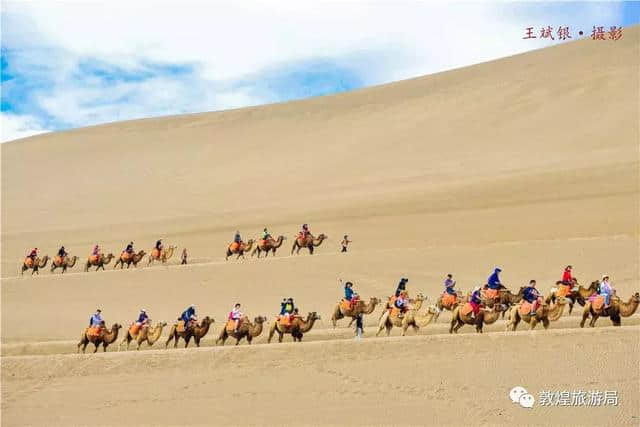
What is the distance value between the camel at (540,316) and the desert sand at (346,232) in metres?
0.78

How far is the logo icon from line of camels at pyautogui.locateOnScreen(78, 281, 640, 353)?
13.1ft

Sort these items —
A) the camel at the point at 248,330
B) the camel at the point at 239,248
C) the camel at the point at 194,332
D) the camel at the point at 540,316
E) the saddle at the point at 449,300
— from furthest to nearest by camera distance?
the camel at the point at 239,248
the saddle at the point at 449,300
the camel at the point at 194,332
the camel at the point at 248,330
the camel at the point at 540,316

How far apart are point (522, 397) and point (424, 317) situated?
228 inches

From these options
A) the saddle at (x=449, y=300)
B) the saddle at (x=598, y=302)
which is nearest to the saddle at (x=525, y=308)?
the saddle at (x=598, y=302)

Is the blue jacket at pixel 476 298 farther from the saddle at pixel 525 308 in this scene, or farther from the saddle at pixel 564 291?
the saddle at pixel 564 291

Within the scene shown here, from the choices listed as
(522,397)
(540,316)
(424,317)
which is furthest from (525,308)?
(522,397)

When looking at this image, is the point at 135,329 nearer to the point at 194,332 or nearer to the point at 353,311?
the point at 194,332

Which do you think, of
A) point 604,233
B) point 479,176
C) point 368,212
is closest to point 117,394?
point 604,233

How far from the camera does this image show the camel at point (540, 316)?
758 inches

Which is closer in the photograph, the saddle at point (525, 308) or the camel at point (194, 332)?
the saddle at point (525, 308)

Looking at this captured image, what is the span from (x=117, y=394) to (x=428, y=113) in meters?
44.2

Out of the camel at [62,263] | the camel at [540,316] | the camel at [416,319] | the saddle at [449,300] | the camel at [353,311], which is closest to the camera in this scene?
the camel at [540,316]

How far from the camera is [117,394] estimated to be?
1819cm

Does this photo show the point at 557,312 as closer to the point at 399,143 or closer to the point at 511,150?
the point at 511,150
